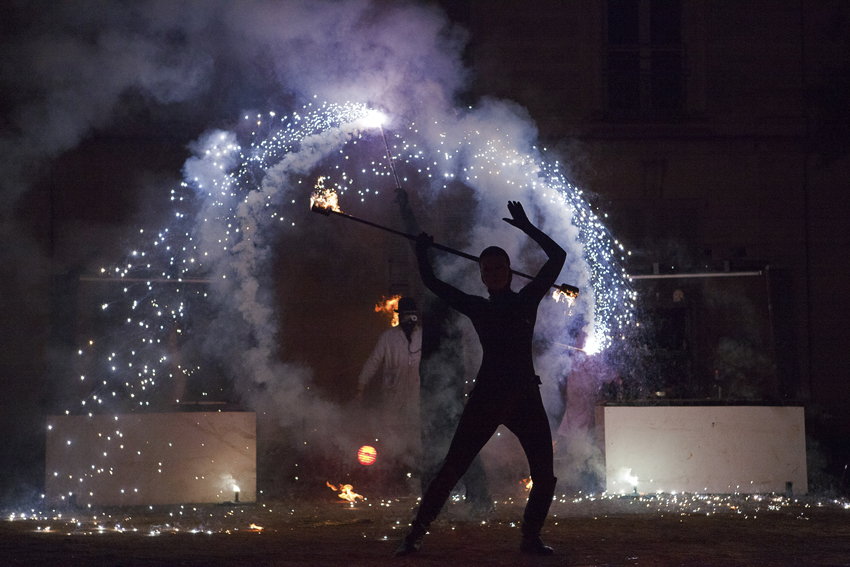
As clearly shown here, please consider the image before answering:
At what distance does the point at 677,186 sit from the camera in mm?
10438

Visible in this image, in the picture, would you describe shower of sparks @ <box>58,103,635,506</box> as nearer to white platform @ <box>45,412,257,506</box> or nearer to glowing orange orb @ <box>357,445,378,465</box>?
white platform @ <box>45,412,257,506</box>

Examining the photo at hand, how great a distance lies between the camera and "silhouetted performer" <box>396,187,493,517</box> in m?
5.50

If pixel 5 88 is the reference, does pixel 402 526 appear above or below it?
below

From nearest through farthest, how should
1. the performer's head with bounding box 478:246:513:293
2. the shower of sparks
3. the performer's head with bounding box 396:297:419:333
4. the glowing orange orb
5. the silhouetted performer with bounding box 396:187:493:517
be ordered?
1. the performer's head with bounding box 478:246:513:293
2. the silhouetted performer with bounding box 396:187:493:517
3. the glowing orange orb
4. the performer's head with bounding box 396:297:419:333
5. the shower of sparks

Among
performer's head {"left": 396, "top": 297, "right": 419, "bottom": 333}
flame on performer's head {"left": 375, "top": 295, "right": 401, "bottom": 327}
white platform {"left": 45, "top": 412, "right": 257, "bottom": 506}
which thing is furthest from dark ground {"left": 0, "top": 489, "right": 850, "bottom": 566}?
flame on performer's head {"left": 375, "top": 295, "right": 401, "bottom": 327}

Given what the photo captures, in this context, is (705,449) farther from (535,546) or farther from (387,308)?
(387,308)

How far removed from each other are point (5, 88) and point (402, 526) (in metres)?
7.31

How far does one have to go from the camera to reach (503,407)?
3896 millimetres

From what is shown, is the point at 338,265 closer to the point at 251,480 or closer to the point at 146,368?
the point at 146,368

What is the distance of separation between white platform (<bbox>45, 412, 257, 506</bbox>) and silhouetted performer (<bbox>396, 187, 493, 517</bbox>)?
1.73 meters

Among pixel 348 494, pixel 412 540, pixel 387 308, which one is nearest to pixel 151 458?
pixel 348 494

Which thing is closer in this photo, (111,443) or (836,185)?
(111,443)

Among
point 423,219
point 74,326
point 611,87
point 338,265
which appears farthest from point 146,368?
point 611,87

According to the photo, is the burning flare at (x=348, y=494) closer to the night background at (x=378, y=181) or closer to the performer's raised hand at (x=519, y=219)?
the night background at (x=378, y=181)
